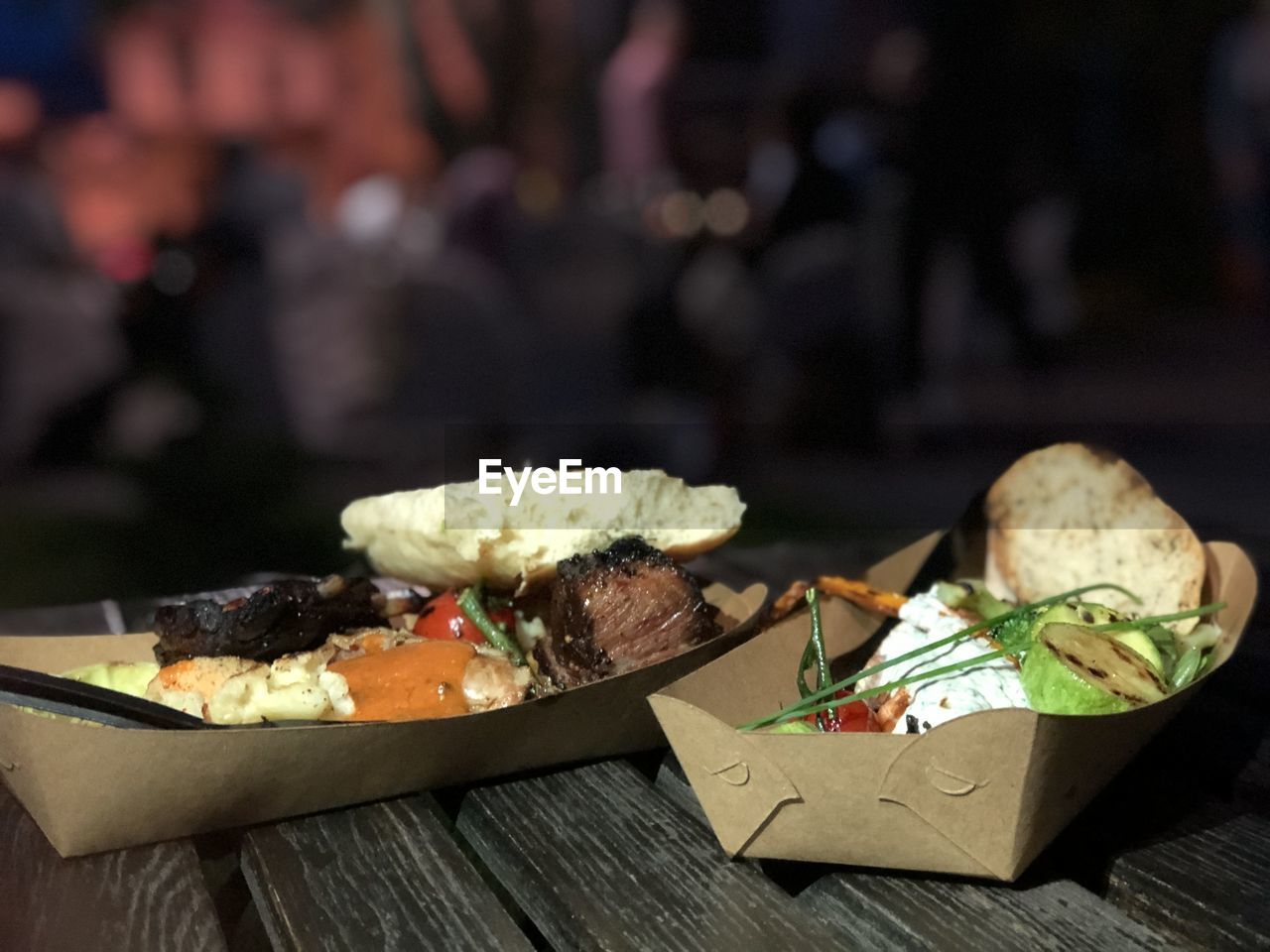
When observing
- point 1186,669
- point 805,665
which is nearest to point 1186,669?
point 1186,669

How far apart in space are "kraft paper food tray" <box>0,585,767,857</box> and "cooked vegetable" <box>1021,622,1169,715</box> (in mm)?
428

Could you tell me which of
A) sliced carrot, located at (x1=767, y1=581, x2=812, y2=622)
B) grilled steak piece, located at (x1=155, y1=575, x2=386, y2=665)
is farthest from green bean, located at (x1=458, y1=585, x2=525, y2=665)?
sliced carrot, located at (x1=767, y1=581, x2=812, y2=622)

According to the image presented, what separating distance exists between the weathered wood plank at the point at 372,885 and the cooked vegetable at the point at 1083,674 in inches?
24.9

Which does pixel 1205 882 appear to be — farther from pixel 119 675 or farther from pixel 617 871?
pixel 119 675

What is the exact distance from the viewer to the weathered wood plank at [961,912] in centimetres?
101

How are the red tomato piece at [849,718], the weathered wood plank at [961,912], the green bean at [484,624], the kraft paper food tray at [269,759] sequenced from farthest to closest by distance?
the green bean at [484,624], the red tomato piece at [849,718], the kraft paper food tray at [269,759], the weathered wood plank at [961,912]

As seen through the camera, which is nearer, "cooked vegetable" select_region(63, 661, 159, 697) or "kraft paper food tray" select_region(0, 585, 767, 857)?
"kraft paper food tray" select_region(0, 585, 767, 857)

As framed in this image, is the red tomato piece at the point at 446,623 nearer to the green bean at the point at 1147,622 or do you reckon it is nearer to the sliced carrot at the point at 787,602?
the sliced carrot at the point at 787,602

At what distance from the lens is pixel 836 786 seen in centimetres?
106

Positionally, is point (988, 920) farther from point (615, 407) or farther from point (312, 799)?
point (615, 407)

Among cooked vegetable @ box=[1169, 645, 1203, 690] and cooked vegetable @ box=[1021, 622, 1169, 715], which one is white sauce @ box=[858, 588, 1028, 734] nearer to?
cooked vegetable @ box=[1021, 622, 1169, 715]

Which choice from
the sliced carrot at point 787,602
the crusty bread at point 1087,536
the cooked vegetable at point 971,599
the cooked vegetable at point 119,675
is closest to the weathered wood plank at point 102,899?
the cooked vegetable at point 119,675

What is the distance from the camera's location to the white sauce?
4.04 feet

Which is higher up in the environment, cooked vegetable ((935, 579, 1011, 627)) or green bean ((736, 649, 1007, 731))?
green bean ((736, 649, 1007, 731))
